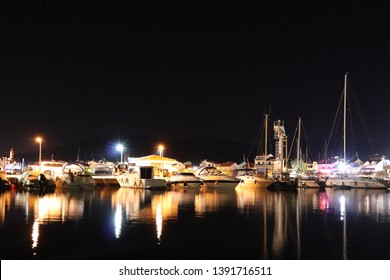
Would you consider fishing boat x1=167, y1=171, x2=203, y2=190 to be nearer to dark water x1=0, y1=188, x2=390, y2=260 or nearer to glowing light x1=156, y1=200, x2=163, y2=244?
glowing light x1=156, y1=200, x2=163, y2=244

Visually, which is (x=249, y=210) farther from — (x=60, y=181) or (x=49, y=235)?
(x=60, y=181)

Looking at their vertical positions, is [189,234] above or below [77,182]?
below

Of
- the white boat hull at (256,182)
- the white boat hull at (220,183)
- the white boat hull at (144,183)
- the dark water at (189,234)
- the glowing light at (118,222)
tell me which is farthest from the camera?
the white boat hull at (220,183)

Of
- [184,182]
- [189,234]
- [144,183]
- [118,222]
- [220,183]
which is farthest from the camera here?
[220,183]

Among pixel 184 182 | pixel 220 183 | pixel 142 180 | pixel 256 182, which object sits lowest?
pixel 220 183

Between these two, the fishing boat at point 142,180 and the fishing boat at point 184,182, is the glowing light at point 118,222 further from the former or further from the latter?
the fishing boat at point 184,182

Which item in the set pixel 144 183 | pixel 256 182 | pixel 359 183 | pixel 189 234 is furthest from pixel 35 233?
pixel 359 183

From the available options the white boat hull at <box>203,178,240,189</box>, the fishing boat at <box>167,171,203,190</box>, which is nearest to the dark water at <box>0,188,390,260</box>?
the fishing boat at <box>167,171,203,190</box>

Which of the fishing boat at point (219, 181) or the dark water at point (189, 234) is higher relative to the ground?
the fishing boat at point (219, 181)

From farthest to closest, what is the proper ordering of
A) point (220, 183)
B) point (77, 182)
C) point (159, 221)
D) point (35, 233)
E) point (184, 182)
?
point (220, 183)
point (184, 182)
point (77, 182)
point (159, 221)
point (35, 233)

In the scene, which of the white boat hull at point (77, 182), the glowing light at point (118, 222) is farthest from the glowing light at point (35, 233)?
the white boat hull at point (77, 182)

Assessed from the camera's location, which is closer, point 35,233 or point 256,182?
point 35,233

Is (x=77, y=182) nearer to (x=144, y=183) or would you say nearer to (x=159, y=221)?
(x=144, y=183)
